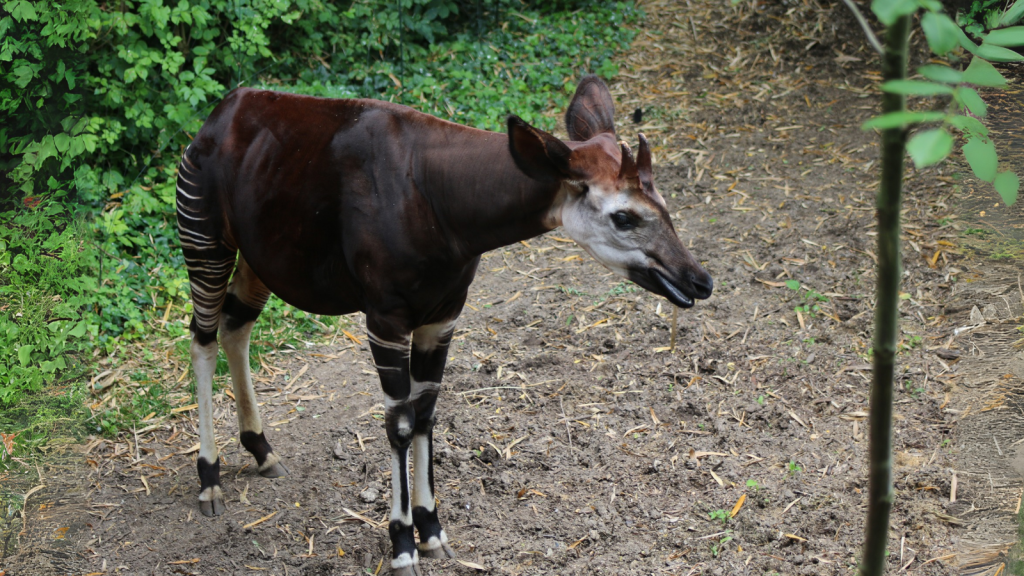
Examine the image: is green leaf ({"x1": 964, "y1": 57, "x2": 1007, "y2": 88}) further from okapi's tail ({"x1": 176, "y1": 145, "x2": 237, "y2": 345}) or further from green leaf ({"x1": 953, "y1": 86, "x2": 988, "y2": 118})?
okapi's tail ({"x1": 176, "y1": 145, "x2": 237, "y2": 345})

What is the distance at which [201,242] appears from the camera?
3385 mm

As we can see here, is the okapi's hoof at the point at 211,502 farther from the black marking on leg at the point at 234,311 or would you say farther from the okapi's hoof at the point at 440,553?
the okapi's hoof at the point at 440,553

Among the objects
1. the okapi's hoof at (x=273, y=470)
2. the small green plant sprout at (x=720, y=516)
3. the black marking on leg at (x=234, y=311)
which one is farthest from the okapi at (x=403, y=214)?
the small green plant sprout at (x=720, y=516)

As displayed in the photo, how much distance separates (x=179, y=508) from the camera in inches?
146

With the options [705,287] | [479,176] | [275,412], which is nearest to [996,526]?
[705,287]

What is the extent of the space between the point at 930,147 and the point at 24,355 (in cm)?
465

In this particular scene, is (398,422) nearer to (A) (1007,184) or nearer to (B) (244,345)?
(B) (244,345)

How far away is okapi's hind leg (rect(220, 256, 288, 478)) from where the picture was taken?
373 centimetres

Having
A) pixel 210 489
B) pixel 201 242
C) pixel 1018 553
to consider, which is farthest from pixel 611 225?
pixel 210 489

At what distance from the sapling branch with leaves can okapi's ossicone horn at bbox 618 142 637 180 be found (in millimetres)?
1275

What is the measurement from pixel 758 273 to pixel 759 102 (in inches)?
109

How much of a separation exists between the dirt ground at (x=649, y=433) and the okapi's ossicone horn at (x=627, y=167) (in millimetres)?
1719

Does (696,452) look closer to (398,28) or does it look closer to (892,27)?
(892,27)

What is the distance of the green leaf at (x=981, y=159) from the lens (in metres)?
1.02
